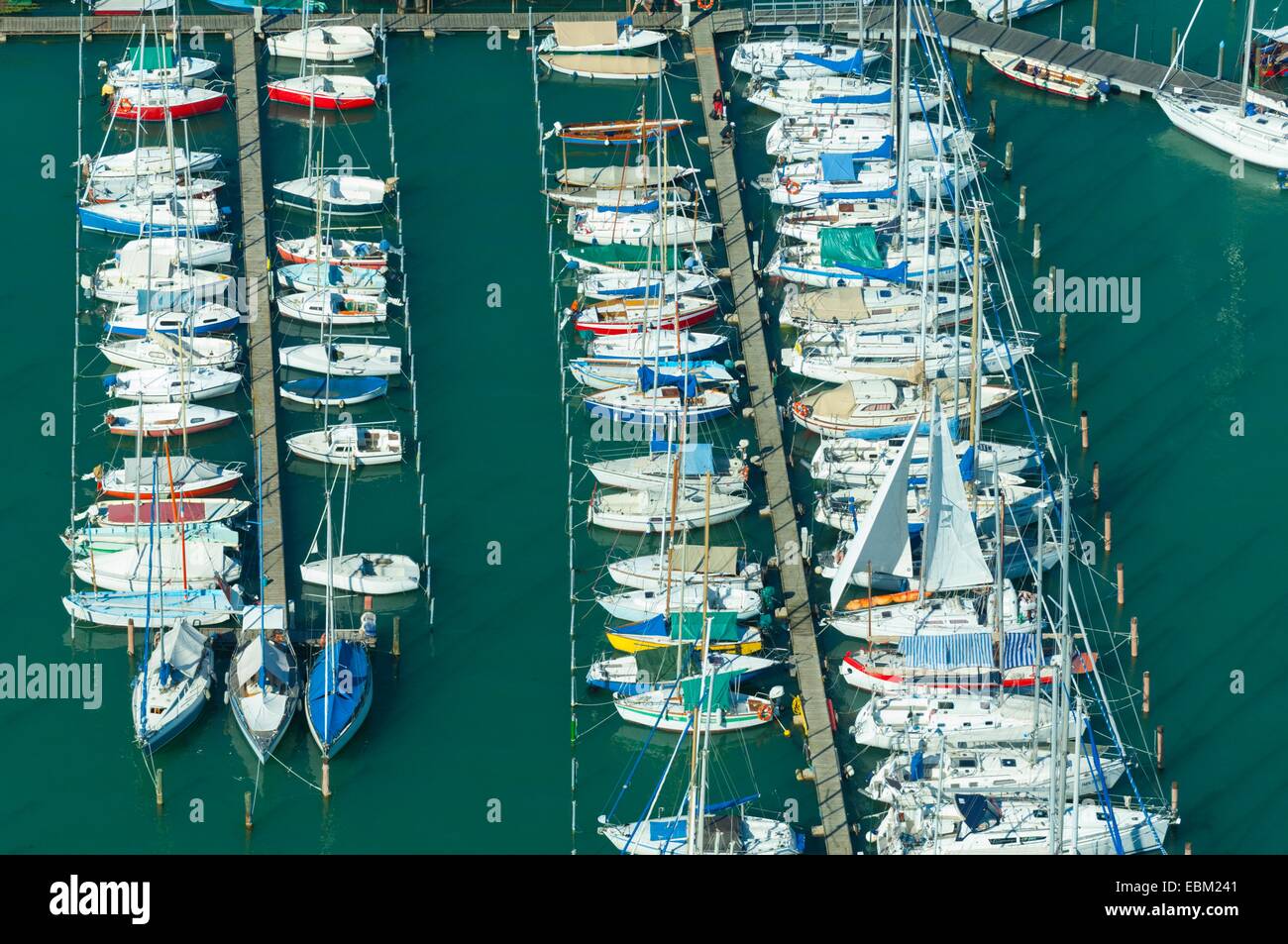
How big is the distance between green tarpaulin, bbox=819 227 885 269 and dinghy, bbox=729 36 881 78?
14643 mm

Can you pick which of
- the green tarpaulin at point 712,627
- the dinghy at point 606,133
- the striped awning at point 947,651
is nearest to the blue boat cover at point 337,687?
the green tarpaulin at point 712,627

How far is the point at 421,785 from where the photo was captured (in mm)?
116000

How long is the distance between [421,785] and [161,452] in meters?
22.9

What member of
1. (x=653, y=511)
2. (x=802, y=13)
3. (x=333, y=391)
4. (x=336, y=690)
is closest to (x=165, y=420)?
(x=333, y=391)

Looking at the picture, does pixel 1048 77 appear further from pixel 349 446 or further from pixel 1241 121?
pixel 349 446

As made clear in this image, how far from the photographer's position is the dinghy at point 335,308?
138m

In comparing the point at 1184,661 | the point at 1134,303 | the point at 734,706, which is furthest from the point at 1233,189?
the point at 734,706

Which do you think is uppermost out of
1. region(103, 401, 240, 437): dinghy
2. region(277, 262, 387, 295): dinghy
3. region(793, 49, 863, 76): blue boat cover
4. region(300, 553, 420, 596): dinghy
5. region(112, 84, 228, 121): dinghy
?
region(793, 49, 863, 76): blue boat cover

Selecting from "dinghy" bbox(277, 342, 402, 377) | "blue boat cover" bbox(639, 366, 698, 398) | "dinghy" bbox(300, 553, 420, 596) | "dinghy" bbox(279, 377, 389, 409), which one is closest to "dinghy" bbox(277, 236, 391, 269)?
"dinghy" bbox(277, 342, 402, 377)

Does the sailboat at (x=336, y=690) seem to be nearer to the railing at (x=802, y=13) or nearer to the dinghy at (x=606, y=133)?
the dinghy at (x=606, y=133)

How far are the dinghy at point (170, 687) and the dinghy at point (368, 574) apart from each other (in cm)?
619

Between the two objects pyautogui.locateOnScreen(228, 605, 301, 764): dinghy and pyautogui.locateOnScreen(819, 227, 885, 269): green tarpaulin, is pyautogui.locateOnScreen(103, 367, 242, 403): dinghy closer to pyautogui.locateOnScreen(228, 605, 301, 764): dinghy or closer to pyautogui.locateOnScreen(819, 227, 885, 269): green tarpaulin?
pyautogui.locateOnScreen(228, 605, 301, 764): dinghy

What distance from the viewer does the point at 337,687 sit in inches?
4616

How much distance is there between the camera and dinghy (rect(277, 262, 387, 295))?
13875cm
